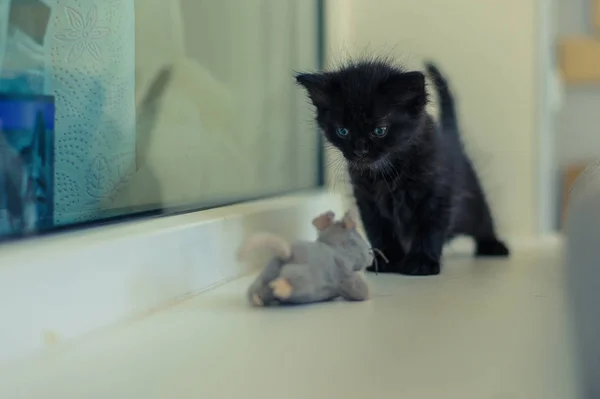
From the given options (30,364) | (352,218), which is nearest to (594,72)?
(352,218)

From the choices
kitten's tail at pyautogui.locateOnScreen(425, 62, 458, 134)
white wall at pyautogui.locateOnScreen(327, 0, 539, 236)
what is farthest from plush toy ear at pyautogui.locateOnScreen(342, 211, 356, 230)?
white wall at pyautogui.locateOnScreen(327, 0, 539, 236)

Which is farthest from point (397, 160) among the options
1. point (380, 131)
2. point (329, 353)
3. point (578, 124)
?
point (578, 124)

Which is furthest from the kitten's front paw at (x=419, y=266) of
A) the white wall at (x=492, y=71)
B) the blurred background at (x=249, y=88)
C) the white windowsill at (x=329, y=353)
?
the white wall at (x=492, y=71)

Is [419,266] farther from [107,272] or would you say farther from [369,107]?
[107,272]

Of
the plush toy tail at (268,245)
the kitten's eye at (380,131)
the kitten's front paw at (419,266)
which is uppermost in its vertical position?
the kitten's eye at (380,131)

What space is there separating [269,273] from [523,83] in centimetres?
80

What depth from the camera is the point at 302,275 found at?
2.51 ft

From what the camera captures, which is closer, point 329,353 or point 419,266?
point 329,353

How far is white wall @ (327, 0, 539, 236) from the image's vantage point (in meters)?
1.36

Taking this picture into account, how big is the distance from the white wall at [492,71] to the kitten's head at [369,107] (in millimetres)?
457

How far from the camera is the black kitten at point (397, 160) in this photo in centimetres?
90

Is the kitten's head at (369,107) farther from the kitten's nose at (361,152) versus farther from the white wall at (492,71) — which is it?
the white wall at (492,71)

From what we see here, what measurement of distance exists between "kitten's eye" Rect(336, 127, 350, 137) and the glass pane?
0.74ft

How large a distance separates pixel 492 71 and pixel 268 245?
797 millimetres
